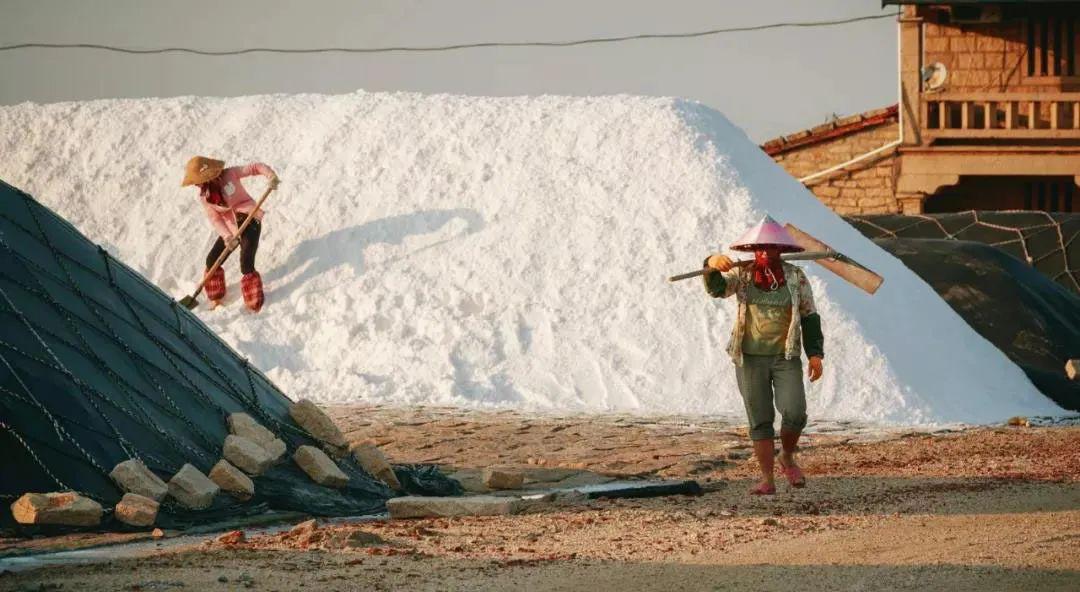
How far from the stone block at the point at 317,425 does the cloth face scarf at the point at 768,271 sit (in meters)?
2.38

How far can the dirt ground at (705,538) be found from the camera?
5.79 metres

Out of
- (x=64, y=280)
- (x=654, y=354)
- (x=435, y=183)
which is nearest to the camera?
(x=64, y=280)

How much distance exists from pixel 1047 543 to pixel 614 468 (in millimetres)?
3743

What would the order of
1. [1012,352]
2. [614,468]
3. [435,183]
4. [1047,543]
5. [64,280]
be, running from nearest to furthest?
[1047,543] < [64,280] < [614,468] < [1012,352] < [435,183]

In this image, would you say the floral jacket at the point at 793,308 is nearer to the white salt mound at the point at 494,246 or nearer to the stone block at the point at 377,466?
the stone block at the point at 377,466

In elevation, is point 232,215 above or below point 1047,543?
above

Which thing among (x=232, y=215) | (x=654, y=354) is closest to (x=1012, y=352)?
(x=654, y=354)

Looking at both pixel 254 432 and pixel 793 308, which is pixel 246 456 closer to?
pixel 254 432

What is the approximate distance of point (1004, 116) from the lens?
23344 millimetres

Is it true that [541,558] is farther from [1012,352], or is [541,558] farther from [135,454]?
[1012,352]

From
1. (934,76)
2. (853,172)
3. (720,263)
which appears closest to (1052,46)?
(934,76)

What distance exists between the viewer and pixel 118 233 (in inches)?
630

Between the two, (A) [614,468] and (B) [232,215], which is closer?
(A) [614,468]

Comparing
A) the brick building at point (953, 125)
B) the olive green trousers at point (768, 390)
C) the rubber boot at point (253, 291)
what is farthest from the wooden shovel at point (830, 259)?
the brick building at point (953, 125)
